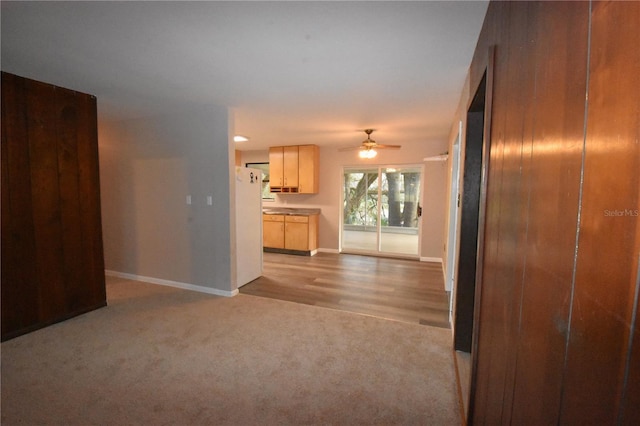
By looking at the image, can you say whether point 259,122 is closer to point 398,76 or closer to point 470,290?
point 398,76

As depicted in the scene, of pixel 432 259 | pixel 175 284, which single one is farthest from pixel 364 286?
pixel 175 284

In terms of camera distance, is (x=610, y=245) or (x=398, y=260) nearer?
(x=610, y=245)

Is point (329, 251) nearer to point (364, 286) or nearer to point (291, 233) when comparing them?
point (291, 233)

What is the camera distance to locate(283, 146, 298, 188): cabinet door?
5770mm

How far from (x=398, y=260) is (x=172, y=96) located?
441 centimetres

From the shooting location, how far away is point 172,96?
115 inches

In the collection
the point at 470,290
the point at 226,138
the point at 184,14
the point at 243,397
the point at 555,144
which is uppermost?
the point at 184,14

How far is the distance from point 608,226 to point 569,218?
125 millimetres

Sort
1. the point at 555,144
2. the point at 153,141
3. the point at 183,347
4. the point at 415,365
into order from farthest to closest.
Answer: the point at 153,141 → the point at 183,347 → the point at 415,365 → the point at 555,144

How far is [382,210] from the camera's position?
5711mm

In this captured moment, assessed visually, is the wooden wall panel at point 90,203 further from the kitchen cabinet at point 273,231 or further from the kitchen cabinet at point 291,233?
the kitchen cabinet at point 291,233

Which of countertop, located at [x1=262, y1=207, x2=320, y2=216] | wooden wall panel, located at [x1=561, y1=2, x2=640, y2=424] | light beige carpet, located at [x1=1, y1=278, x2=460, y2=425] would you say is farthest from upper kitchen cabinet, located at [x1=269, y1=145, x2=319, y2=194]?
wooden wall panel, located at [x1=561, y1=2, x2=640, y2=424]

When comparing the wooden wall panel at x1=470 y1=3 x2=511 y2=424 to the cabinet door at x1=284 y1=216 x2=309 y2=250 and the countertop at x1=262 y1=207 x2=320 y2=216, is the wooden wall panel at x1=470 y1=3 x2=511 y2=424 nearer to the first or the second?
the cabinet door at x1=284 y1=216 x2=309 y2=250

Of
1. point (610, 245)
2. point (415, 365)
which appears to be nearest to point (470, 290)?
point (415, 365)
